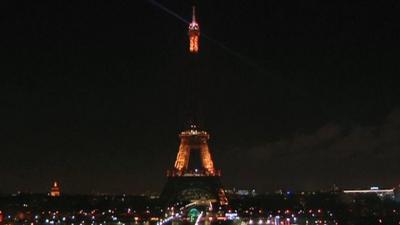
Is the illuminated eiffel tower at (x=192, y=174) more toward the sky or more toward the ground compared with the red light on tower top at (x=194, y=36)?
more toward the ground

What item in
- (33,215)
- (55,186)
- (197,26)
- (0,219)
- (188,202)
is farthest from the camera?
(55,186)

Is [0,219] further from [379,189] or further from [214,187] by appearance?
[379,189]

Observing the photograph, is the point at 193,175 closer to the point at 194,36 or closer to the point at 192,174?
the point at 192,174

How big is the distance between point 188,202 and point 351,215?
24607mm

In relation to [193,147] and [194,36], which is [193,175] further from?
[194,36]

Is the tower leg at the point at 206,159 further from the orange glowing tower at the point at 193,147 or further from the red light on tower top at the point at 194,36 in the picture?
the red light on tower top at the point at 194,36

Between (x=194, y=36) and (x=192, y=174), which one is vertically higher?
(x=194, y=36)

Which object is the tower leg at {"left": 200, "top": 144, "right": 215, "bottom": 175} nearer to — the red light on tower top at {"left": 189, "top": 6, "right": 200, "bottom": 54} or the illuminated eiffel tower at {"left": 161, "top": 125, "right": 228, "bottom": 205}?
the illuminated eiffel tower at {"left": 161, "top": 125, "right": 228, "bottom": 205}

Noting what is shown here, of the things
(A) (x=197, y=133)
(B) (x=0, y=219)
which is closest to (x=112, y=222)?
(B) (x=0, y=219)

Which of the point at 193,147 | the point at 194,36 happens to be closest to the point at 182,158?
the point at 193,147

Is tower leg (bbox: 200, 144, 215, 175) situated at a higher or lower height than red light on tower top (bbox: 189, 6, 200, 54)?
lower

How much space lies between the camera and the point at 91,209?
62.2 metres

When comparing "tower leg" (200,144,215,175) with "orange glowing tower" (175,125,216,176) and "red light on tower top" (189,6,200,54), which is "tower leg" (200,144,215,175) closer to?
"orange glowing tower" (175,125,216,176)

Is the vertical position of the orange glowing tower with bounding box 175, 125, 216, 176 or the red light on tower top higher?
the red light on tower top
